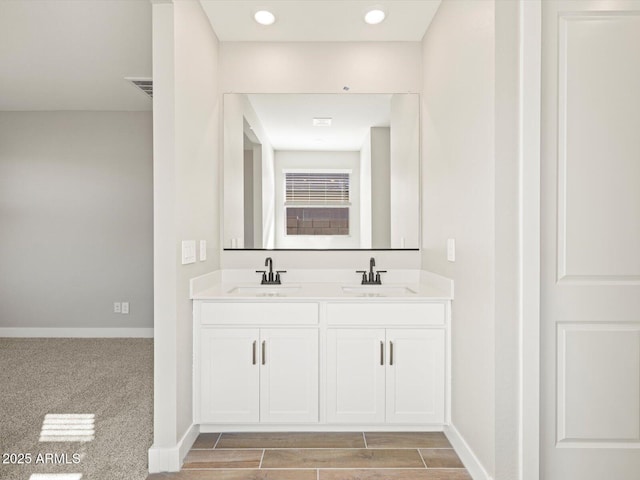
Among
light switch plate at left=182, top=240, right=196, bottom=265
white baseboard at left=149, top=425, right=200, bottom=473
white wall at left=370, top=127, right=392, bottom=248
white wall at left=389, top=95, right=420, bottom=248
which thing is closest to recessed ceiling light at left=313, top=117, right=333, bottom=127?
white wall at left=370, top=127, right=392, bottom=248

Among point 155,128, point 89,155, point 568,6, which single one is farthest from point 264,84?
point 89,155

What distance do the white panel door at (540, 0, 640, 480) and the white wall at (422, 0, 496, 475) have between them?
23cm

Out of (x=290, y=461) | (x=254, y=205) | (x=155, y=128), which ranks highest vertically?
(x=155, y=128)

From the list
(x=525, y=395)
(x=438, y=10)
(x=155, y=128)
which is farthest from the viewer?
(x=438, y=10)

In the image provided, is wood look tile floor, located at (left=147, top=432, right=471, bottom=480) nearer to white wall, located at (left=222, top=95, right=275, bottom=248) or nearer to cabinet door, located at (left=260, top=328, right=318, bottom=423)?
cabinet door, located at (left=260, top=328, right=318, bottom=423)

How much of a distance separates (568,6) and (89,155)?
4688 mm

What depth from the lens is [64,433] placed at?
8.11ft

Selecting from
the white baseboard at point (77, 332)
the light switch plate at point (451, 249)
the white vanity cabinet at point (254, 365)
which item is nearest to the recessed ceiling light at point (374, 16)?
the light switch plate at point (451, 249)

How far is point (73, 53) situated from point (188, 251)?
2174mm

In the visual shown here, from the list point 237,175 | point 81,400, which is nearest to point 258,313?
point 237,175

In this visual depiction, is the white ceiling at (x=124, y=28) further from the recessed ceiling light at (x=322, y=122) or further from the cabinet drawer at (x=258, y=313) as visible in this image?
the cabinet drawer at (x=258, y=313)

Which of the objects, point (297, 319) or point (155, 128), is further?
point (297, 319)

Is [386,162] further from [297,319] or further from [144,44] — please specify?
[144,44]

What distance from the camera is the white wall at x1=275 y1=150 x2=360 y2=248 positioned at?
3.08 metres
